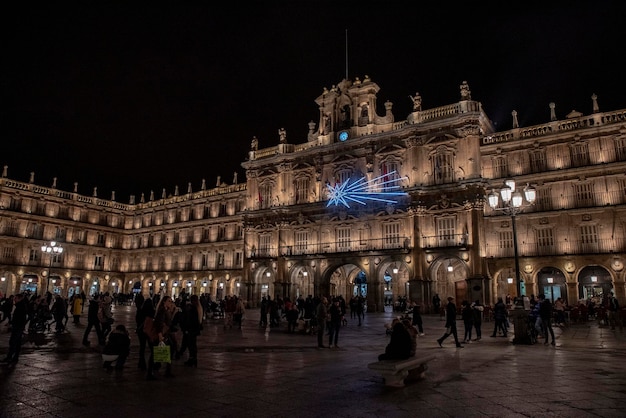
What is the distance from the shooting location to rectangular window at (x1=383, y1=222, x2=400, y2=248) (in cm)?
3759

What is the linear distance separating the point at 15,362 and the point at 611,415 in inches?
494

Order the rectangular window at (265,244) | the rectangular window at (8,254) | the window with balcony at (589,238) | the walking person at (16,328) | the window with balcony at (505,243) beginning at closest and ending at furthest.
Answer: the walking person at (16,328)
the window with balcony at (589,238)
the window with balcony at (505,243)
the rectangular window at (265,244)
the rectangular window at (8,254)

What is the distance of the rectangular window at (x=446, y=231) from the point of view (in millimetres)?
35219

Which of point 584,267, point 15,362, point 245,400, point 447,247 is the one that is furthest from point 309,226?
point 245,400

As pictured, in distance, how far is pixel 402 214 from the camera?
3747 cm

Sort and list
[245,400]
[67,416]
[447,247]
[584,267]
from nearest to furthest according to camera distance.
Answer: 1. [67,416]
2. [245,400]
3. [584,267]
4. [447,247]

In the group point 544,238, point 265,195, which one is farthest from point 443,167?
point 265,195

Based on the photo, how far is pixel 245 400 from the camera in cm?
782

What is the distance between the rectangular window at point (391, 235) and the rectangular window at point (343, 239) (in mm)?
3502

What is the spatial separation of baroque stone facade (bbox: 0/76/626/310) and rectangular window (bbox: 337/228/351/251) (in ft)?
0.44

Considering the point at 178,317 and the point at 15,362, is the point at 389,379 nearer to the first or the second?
the point at 178,317

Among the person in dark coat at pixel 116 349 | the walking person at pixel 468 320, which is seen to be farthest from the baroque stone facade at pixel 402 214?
the person in dark coat at pixel 116 349

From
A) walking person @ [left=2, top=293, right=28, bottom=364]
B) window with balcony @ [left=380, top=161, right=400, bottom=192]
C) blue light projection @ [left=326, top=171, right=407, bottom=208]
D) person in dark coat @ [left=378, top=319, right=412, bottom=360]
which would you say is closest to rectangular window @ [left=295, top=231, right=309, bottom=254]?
blue light projection @ [left=326, top=171, right=407, bottom=208]

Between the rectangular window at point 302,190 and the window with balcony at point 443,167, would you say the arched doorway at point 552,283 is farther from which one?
the rectangular window at point 302,190
